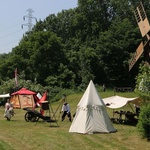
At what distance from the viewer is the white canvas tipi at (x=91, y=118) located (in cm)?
1933

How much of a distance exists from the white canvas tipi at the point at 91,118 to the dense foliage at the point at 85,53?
38651 millimetres

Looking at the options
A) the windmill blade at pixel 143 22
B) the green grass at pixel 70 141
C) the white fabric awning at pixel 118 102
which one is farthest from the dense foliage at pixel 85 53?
the green grass at pixel 70 141

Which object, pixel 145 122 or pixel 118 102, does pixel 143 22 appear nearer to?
pixel 118 102

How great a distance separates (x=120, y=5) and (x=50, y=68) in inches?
809

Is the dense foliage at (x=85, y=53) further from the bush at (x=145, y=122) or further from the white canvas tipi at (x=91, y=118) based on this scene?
the bush at (x=145, y=122)

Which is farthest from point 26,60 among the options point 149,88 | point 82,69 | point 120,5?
point 149,88

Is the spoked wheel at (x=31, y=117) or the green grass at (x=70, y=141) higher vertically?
the spoked wheel at (x=31, y=117)

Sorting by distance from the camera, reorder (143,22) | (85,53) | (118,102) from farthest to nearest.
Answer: (85,53)
(143,22)
(118,102)

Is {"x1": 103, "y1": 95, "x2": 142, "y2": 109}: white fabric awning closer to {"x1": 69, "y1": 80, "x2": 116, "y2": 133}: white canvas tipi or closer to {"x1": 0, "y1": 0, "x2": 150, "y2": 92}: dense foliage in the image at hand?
{"x1": 69, "y1": 80, "x2": 116, "y2": 133}: white canvas tipi

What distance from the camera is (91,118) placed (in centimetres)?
1958

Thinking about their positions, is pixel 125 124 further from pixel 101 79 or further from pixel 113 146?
pixel 101 79

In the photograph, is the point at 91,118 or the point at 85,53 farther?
the point at 85,53

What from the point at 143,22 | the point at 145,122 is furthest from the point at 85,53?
the point at 145,122

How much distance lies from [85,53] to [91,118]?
42.6 metres
